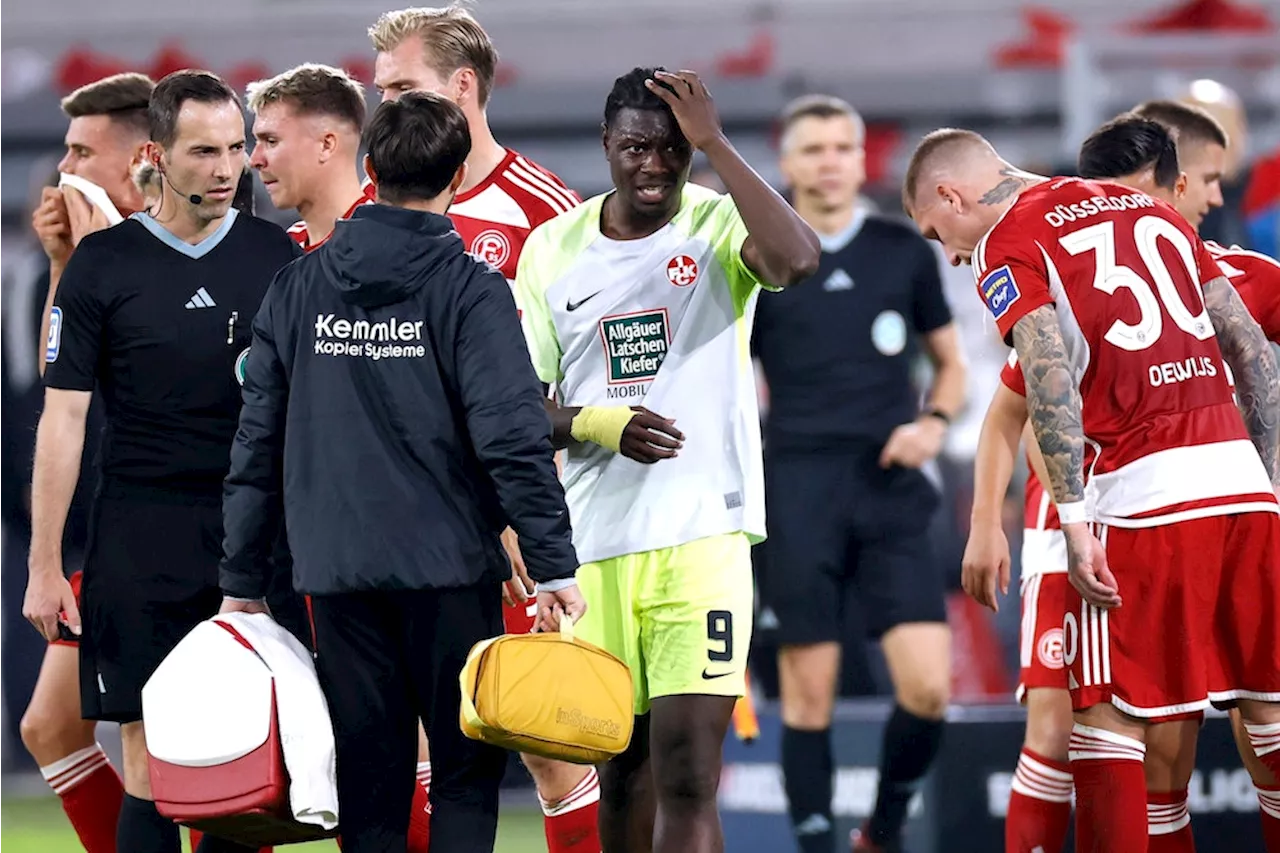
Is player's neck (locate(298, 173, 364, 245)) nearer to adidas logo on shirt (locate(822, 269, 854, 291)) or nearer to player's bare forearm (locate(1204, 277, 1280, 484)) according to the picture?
player's bare forearm (locate(1204, 277, 1280, 484))

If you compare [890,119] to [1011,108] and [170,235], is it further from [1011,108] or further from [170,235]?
[170,235]

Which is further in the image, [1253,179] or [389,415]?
[1253,179]

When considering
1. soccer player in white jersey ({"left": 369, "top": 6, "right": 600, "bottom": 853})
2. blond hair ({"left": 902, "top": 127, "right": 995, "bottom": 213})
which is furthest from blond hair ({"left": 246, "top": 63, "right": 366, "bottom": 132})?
blond hair ({"left": 902, "top": 127, "right": 995, "bottom": 213})

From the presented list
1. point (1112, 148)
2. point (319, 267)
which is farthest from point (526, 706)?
point (1112, 148)

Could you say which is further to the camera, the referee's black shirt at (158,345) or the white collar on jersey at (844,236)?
the white collar on jersey at (844,236)

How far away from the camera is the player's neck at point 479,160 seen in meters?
5.53

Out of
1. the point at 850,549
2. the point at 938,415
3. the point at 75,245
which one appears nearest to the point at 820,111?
the point at 938,415

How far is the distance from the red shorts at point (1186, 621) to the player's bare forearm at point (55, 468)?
2.73 m

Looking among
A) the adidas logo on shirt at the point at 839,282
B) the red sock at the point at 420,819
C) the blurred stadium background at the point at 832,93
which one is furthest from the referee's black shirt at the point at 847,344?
the red sock at the point at 420,819

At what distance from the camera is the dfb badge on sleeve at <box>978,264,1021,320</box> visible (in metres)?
4.78

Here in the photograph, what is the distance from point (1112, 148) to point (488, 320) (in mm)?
2216

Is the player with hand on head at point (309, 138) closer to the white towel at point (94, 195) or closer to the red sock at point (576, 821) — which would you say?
the white towel at point (94, 195)

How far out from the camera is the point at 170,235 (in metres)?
4.86

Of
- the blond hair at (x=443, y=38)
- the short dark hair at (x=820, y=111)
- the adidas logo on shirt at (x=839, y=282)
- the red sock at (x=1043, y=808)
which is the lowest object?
the red sock at (x=1043, y=808)
